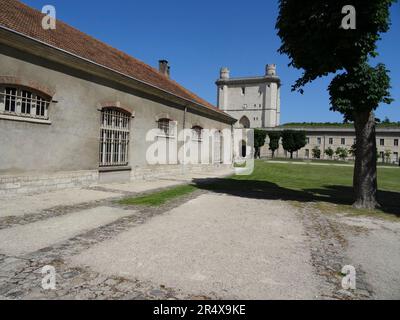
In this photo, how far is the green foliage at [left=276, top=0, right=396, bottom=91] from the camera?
741 cm

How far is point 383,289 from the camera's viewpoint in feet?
10.9

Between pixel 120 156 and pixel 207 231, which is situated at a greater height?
pixel 120 156

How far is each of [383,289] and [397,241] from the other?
249 centimetres

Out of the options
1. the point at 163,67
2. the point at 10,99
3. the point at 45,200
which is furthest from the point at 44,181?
the point at 163,67

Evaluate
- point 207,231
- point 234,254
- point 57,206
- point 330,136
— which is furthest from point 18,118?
point 330,136

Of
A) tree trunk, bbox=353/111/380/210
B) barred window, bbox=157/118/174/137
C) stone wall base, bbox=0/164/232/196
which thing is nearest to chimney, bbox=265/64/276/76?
barred window, bbox=157/118/174/137

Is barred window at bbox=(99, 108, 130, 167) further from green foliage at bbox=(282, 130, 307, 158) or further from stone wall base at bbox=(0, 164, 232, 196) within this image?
green foliage at bbox=(282, 130, 307, 158)

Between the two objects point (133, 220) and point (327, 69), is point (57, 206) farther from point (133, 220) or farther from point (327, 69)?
point (327, 69)

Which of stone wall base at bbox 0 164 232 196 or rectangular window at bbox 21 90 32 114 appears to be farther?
rectangular window at bbox 21 90 32 114

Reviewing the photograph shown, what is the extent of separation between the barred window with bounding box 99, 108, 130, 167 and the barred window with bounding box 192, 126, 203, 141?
23.1 ft

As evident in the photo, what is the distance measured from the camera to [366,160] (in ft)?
27.3

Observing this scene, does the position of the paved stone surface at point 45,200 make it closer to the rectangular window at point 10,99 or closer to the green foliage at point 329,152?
the rectangular window at point 10,99

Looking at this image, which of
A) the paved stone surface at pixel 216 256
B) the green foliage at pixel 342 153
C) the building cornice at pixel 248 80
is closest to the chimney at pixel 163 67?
the paved stone surface at pixel 216 256

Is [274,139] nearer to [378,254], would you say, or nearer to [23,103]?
[23,103]
